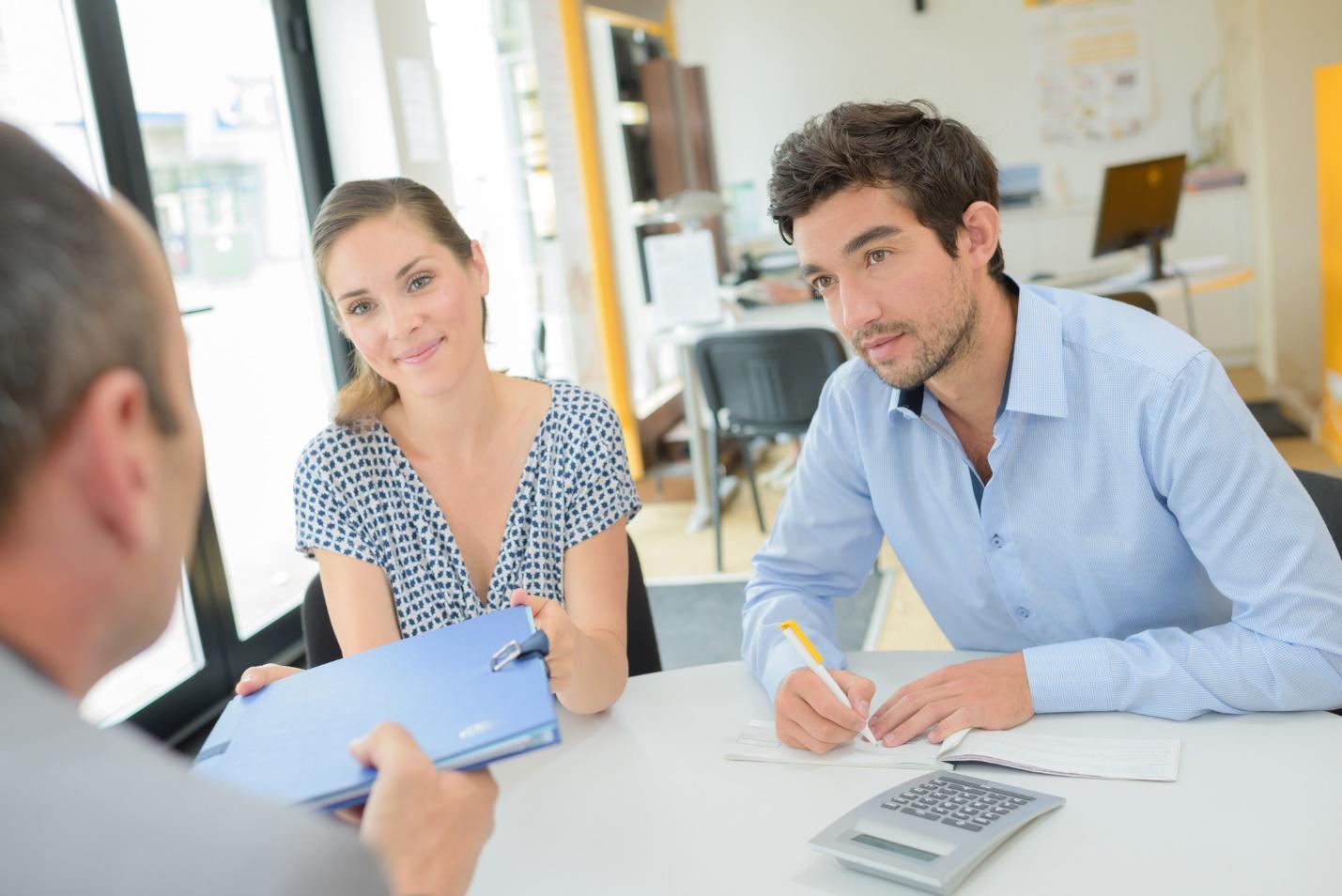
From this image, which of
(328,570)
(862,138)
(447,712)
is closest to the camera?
(447,712)

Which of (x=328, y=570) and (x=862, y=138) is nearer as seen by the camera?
(x=862, y=138)

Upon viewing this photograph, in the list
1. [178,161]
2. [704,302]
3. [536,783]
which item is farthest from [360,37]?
[536,783]

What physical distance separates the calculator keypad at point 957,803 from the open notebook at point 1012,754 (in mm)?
83

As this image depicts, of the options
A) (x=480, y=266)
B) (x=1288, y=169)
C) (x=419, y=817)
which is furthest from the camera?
(x=1288, y=169)

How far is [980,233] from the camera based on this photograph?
1620mm

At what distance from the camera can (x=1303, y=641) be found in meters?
1.25

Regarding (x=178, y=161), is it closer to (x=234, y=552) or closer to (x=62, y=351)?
(x=234, y=552)

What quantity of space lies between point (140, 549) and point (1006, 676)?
0.99 meters

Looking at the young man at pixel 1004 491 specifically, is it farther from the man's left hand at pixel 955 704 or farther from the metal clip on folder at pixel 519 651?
the metal clip on folder at pixel 519 651

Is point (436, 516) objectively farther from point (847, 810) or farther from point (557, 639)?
point (847, 810)

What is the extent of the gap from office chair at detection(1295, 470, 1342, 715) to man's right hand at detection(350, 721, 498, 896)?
1.19 m

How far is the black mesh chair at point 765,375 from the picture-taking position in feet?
12.7

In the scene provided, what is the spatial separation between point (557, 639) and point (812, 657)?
302 mm

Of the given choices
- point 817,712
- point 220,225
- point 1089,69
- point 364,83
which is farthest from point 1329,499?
point 1089,69
